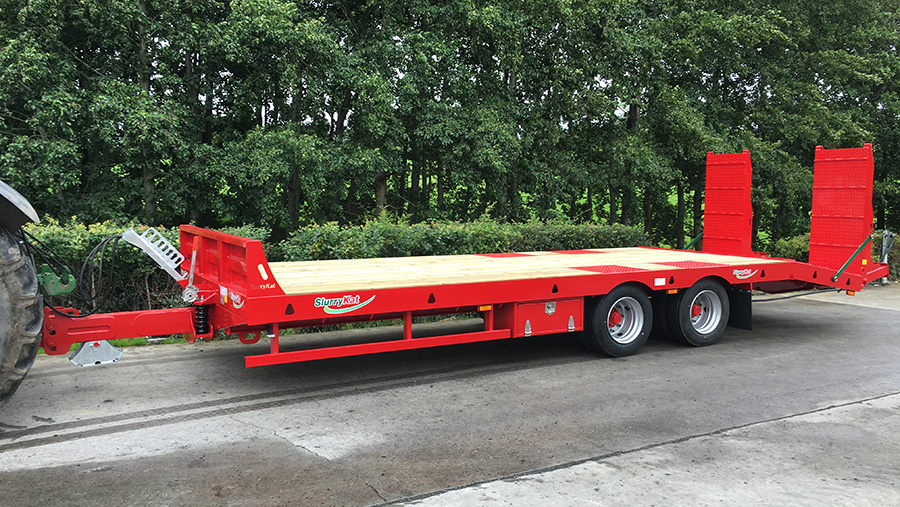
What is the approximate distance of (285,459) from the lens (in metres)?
5.02

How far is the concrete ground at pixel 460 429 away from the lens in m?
4.52

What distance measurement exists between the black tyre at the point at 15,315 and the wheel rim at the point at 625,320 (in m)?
5.93

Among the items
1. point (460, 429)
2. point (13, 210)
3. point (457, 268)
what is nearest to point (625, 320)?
point (457, 268)

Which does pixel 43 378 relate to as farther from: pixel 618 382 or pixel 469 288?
pixel 618 382

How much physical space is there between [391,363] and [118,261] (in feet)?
13.2

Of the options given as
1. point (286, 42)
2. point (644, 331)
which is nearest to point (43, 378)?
point (644, 331)

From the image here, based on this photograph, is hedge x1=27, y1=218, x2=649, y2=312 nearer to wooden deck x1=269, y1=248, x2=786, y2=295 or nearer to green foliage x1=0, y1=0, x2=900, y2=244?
wooden deck x1=269, y1=248, x2=786, y2=295

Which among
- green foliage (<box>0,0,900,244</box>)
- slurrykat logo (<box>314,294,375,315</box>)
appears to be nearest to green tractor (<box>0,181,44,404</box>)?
slurrykat logo (<box>314,294,375,315</box>)

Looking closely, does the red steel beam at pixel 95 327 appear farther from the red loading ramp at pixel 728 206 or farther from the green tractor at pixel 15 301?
the red loading ramp at pixel 728 206

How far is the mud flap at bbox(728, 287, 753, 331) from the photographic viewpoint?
9.57 meters

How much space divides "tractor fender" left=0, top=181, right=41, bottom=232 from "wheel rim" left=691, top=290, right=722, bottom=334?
298 inches

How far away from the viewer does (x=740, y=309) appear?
962 cm

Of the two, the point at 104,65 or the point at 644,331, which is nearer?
the point at 644,331

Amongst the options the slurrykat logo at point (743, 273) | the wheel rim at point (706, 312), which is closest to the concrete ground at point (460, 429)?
the wheel rim at point (706, 312)
